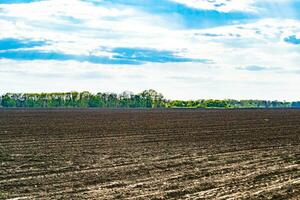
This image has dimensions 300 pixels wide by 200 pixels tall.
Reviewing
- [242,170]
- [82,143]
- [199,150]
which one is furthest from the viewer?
[82,143]

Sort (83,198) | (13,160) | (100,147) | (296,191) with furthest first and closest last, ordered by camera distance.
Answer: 1. (100,147)
2. (13,160)
3. (296,191)
4. (83,198)

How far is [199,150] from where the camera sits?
68.6 ft

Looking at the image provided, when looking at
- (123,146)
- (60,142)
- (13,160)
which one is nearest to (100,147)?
(123,146)

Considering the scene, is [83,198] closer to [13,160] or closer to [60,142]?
[13,160]

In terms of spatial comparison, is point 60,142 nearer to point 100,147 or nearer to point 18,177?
point 100,147

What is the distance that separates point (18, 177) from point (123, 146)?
9.27 m

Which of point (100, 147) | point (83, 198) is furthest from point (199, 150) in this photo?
point (83, 198)

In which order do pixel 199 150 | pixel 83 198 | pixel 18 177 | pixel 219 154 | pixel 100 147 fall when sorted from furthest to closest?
pixel 100 147
pixel 199 150
pixel 219 154
pixel 18 177
pixel 83 198

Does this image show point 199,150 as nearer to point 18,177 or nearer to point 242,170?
point 242,170

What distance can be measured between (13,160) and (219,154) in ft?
26.8

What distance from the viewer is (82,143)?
24.3 metres

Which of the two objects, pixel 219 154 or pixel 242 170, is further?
pixel 219 154

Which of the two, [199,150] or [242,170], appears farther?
[199,150]

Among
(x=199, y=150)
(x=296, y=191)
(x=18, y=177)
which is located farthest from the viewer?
(x=199, y=150)
